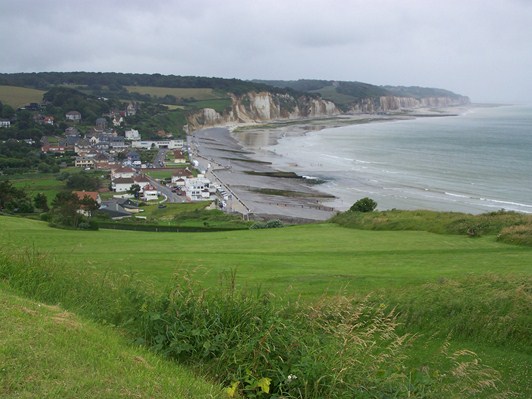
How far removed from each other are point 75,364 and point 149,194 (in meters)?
56.4

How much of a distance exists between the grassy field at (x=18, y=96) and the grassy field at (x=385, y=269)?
131 metres

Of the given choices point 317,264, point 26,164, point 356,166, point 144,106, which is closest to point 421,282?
point 317,264

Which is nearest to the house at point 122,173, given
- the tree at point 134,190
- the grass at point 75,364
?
the tree at point 134,190

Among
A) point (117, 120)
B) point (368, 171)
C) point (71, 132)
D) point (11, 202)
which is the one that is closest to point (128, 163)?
point (71, 132)

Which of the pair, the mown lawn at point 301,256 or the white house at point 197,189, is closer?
the mown lawn at point 301,256

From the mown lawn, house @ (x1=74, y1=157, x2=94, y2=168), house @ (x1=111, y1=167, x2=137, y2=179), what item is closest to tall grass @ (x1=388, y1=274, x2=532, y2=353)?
the mown lawn

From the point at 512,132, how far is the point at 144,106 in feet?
332

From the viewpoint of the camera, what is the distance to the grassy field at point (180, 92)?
17662 cm

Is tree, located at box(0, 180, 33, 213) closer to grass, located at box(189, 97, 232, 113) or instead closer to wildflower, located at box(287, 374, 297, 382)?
wildflower, located at box(287, 374, 297, 382)

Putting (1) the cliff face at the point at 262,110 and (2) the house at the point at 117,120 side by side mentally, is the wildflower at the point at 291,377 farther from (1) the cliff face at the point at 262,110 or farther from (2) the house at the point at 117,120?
(1) the cliff face at the point at 262,110

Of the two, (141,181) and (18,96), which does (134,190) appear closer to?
(141,181)

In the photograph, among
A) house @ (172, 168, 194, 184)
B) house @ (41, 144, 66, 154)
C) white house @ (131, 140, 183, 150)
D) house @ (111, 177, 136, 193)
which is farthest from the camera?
white house @ (131, 140, 183, 150)

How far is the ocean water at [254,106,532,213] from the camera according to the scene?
49781 mm

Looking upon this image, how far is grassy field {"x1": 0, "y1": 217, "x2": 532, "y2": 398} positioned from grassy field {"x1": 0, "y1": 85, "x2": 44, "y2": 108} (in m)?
131
